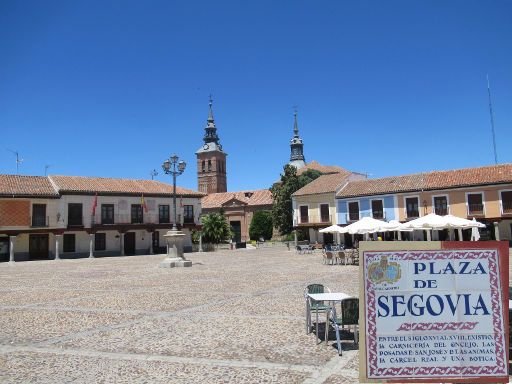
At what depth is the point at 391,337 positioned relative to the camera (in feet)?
8.73

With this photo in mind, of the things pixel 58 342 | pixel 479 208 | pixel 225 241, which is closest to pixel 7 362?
pixel 58 342

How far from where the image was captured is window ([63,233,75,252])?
106ft

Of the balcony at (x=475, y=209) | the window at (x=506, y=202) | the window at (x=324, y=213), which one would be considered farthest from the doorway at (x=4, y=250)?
the window at (x=506, y=202)

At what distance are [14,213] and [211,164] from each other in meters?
48.9

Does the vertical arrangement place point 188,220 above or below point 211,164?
below

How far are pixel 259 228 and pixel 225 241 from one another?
11.7 meters

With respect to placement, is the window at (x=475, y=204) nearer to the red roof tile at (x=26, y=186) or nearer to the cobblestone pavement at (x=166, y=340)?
the cobblestone pavement at (x=166, y=340)

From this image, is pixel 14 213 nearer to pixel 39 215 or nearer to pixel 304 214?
pixel 39 215

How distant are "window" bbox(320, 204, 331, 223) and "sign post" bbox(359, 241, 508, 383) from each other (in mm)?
34209

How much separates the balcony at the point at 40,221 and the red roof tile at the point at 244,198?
30.8 metres

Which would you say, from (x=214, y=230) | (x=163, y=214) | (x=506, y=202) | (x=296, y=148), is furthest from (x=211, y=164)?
(x=506, y=202)

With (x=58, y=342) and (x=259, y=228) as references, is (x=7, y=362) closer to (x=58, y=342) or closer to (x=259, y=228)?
(x=58, y=342)

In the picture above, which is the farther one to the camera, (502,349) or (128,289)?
(128,289)

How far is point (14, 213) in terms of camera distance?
29.6 metres
